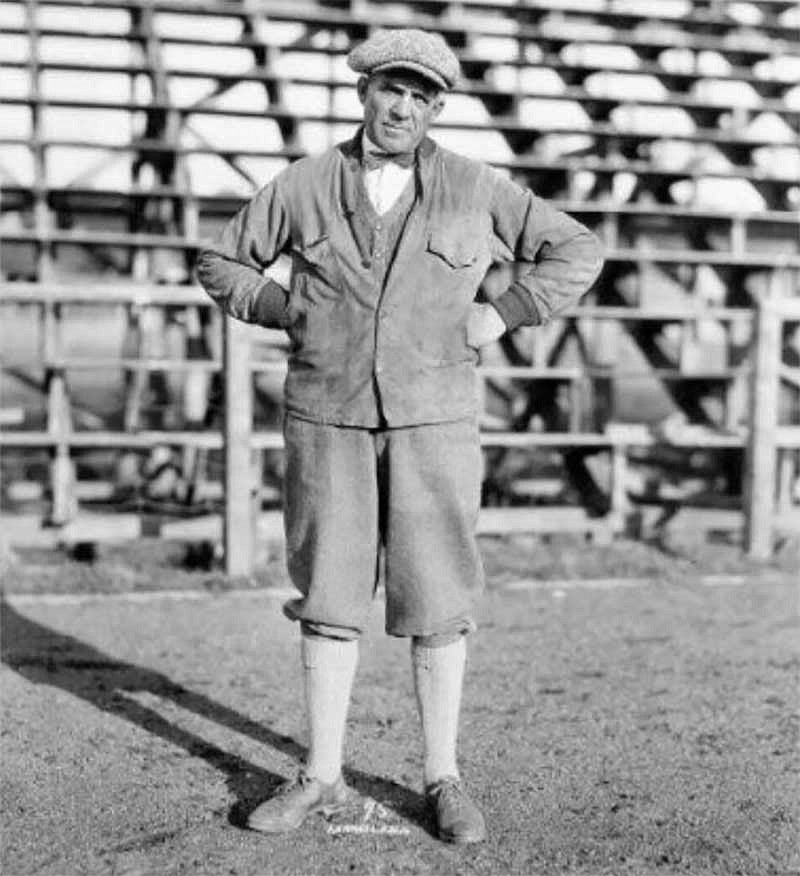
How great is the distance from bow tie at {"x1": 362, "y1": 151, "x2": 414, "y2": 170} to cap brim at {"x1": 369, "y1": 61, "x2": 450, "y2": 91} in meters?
0.20

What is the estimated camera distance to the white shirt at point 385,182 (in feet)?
11.1

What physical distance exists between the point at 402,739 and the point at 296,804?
0.88m

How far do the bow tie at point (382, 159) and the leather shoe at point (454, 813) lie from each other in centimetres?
163

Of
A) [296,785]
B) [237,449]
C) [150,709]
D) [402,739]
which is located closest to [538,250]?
[296,785]

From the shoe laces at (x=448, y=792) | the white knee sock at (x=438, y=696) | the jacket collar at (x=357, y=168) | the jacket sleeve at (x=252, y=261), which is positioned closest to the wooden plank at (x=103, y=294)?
the jacket sleeve at (x=252, y=261)

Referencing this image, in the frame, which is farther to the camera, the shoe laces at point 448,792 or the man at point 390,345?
the shoe laces at point 448,792

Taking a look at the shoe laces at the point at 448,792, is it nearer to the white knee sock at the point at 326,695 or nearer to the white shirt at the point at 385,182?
the white knee sock at the point at 326,695

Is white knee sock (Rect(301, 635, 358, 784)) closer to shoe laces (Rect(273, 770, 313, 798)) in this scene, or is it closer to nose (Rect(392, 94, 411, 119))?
shoe laces (Rect(273, 770, 313, 798))

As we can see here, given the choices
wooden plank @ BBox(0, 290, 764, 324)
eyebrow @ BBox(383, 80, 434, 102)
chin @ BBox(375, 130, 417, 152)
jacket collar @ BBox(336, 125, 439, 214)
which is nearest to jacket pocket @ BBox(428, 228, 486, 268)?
jacket collar @ BBox(336, 125, 439, 214)

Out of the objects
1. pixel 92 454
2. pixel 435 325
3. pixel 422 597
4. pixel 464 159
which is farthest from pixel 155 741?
pixel 92 454

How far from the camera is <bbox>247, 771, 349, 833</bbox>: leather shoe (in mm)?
3414

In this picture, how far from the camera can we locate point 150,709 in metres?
4.64

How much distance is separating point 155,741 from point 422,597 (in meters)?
1.32

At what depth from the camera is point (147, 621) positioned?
6.07 m
